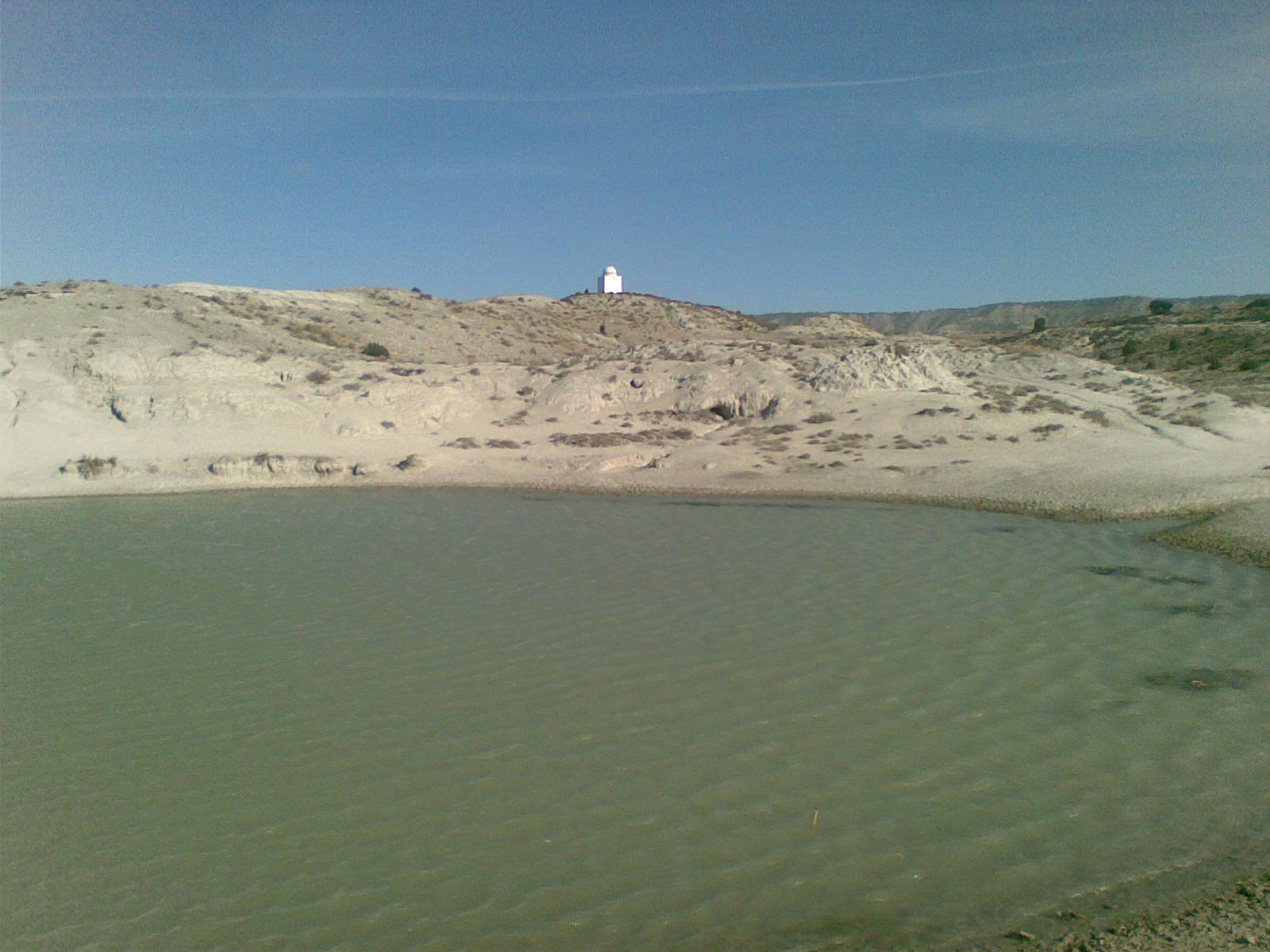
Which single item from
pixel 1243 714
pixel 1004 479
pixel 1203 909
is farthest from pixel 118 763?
pixel 1004 479

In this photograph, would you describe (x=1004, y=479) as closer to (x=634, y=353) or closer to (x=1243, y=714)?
(x=1243, y=714)

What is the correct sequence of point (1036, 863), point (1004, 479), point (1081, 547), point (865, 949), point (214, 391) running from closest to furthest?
1. point (865, 949)
2. point (1036, 863)
3. point (1081, 547)
4. point (1004, 479)
5. point (214, 391)

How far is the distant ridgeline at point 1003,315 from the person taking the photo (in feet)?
359

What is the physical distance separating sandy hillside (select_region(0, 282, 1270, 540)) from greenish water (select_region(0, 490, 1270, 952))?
8052 millimetres

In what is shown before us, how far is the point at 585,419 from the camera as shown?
1061 inches

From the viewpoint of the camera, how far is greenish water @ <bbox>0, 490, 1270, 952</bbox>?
16.8 ft

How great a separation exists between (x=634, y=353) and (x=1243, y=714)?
26.1 m

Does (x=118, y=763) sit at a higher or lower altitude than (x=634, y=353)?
lower

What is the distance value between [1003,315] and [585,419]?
359 feet

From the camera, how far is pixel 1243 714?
7.39 m

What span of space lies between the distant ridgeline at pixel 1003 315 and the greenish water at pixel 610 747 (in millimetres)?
97560

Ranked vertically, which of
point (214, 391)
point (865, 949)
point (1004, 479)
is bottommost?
point (865, 949)

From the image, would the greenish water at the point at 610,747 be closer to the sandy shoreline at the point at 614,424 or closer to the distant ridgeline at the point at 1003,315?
the sandy shoreline at the point at 614,424

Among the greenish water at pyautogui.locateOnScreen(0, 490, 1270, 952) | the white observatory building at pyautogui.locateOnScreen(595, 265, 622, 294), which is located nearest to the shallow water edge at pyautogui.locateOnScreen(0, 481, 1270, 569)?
the greenish water at pyautogui.locateOnScreen(0, 490, 1270, 952)
